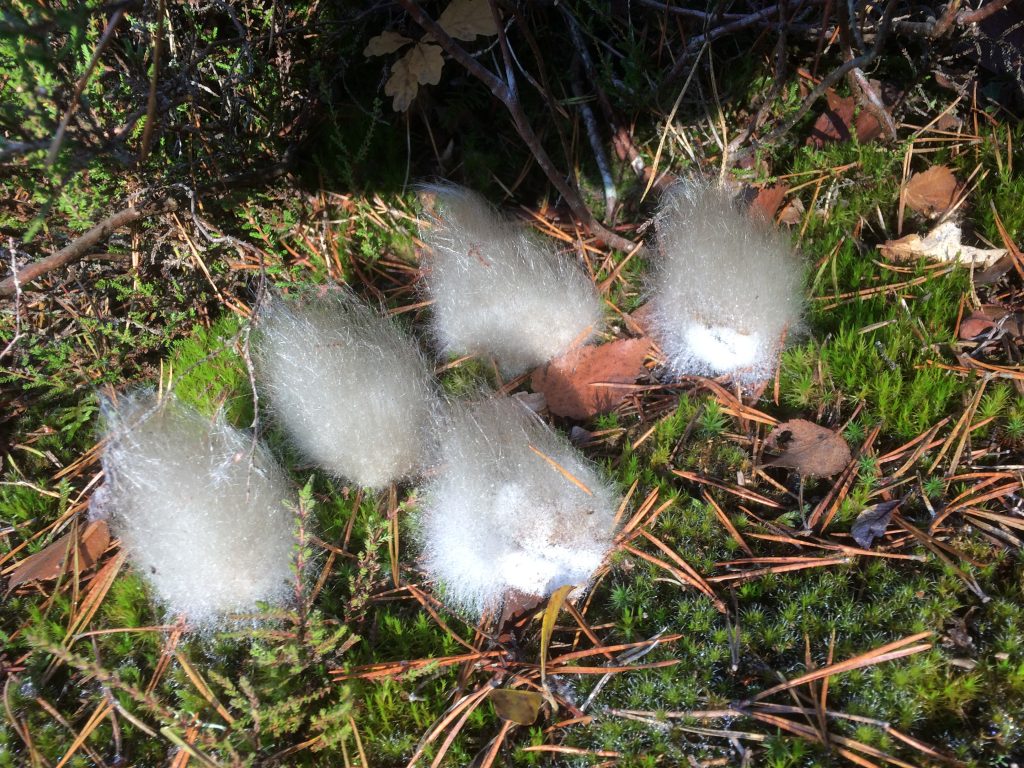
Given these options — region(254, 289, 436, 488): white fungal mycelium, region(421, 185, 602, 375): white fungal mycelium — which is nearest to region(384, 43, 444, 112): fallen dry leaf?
region(421, 185, 602, 375): white fungal mycelium

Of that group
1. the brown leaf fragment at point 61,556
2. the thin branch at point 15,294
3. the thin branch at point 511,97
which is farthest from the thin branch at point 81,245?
the thin branch at point 511,97

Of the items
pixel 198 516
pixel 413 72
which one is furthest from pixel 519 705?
pixel 413 72

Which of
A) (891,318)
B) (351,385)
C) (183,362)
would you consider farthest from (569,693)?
(183,362)

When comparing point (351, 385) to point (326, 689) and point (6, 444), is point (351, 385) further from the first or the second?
point (6, 444)

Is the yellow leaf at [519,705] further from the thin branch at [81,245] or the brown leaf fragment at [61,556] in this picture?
the thin branch at [81,245]

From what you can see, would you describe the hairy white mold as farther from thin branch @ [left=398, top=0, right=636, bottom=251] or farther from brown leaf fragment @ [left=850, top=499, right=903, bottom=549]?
brown leaf fragment @ [left=850, top=499, right=903, bottom=549]

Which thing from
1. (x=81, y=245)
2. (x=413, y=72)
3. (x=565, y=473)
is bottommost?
(x=565, y=473)

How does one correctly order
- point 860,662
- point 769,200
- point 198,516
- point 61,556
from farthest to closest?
1. point 769,200
2. point 61,556
3. point 198,516
4. point 860,662

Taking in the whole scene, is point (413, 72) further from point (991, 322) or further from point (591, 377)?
point (991, 322)
